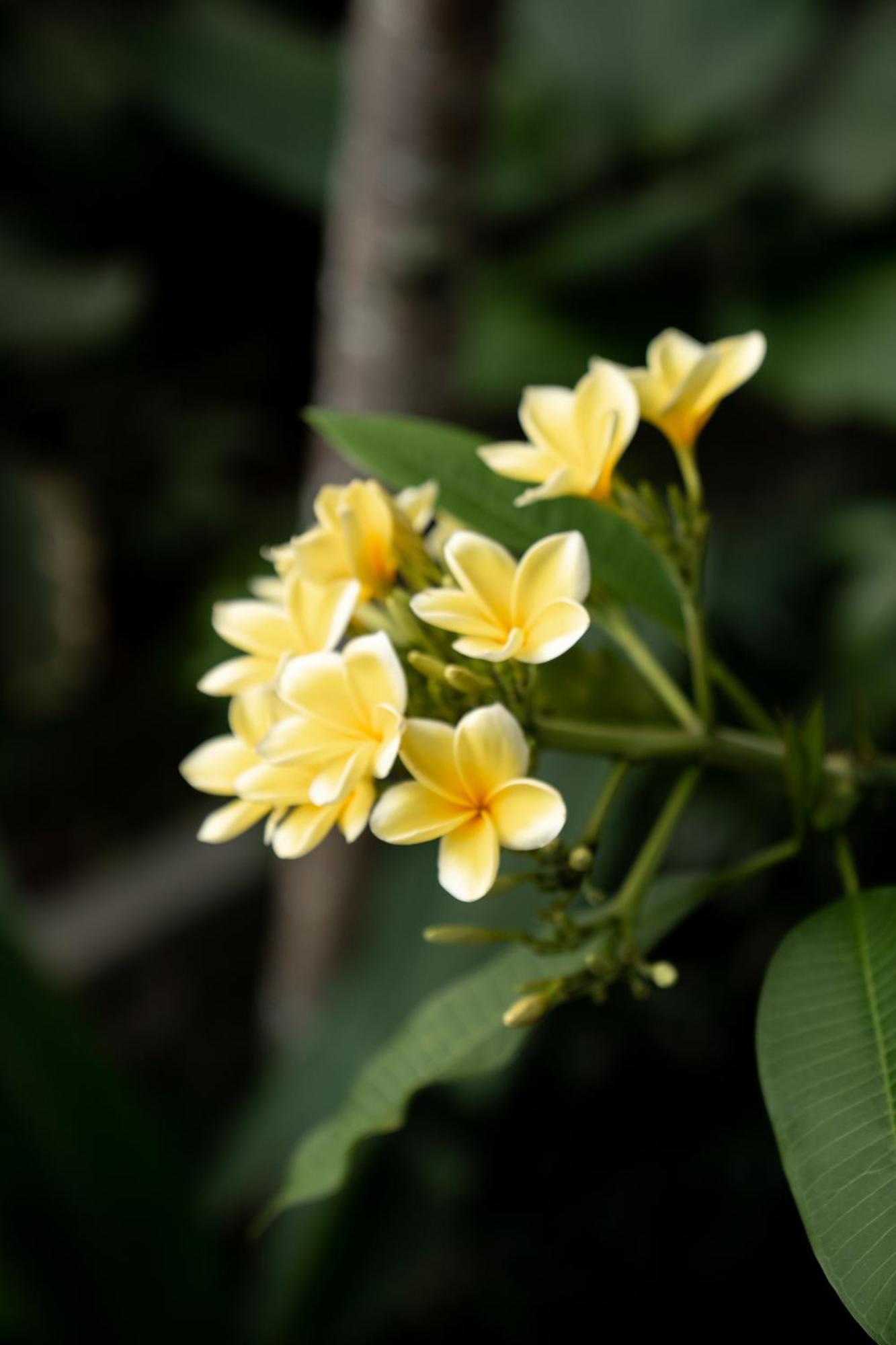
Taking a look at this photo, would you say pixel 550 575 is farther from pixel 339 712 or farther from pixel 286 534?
pixel 286 534

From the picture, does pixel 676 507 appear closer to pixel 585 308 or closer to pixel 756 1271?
pixel 756 1271

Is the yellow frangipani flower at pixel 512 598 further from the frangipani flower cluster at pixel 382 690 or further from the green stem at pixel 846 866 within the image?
the green stem at pixel 846 866

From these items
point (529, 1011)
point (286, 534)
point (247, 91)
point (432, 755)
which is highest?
point (247, 91)

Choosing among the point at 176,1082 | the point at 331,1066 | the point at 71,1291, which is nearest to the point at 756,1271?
the point at 331,1066


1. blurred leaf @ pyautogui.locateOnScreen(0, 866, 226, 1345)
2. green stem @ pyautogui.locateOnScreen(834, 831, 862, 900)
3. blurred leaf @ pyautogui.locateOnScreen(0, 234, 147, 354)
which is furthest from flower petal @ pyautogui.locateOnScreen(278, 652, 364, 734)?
blurred leaf @ pyautogui.locateOnScreen(0, 234, 147, 354)

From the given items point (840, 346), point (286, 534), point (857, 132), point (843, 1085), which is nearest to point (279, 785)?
point (843, 1085)

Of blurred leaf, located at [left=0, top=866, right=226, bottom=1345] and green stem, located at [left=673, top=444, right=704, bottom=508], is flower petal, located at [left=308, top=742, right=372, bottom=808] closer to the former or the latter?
green stem, located at [left=673, top=444, right=704, bottom=508]
